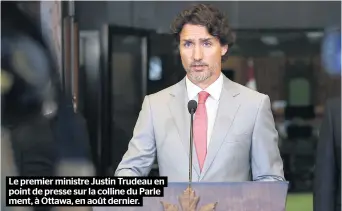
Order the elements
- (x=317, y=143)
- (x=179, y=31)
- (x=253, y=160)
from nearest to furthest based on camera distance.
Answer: (x=253, y=160) < (x=179, y=31) < (x=317, y=143)

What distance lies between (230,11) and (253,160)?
0.75 m

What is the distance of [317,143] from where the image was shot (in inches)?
105

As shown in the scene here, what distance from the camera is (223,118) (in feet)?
7.82

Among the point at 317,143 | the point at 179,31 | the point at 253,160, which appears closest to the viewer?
the point at 253,160

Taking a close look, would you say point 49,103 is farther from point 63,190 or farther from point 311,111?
point 311,111

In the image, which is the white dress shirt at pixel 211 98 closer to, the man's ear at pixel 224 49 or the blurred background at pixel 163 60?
the man's ear at pixel 224 49

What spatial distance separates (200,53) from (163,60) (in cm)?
36

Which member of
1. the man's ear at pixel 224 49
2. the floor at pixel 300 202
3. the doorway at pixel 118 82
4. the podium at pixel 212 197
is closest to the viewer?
the podium at pixel 212 197

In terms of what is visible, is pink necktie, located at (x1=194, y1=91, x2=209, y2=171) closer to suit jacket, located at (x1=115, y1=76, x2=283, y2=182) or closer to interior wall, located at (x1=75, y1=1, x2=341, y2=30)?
suit jacket, located at (x1=115, y1=76, x2=283, y2=182)

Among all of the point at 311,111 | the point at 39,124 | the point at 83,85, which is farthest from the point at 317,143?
the point at 39,124

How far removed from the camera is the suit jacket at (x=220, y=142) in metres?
2.30

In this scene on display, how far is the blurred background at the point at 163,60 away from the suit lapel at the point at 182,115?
253mm

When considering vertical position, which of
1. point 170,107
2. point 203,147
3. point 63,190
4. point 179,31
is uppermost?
point 179,31
